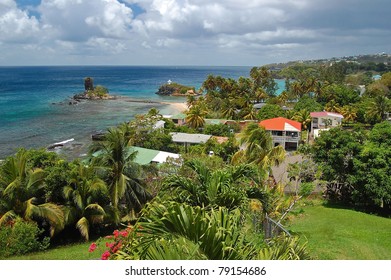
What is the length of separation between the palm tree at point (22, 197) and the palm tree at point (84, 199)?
62 centimetres

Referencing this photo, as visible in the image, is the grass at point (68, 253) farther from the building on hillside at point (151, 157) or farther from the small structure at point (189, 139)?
the small structure at point (189, 139)

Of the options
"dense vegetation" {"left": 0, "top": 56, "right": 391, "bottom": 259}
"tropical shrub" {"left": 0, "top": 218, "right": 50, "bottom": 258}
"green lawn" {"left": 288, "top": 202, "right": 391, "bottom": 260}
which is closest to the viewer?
"dense vegetation" {"left": 0, "top": 56, "right": 391, "bottom": 259}

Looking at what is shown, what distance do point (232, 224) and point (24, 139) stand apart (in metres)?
38.2

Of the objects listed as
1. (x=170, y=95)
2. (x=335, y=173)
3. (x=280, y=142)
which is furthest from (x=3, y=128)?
(x=170, y=95)

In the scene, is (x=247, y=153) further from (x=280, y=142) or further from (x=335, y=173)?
(x=280, y=142)

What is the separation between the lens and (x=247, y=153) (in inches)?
800

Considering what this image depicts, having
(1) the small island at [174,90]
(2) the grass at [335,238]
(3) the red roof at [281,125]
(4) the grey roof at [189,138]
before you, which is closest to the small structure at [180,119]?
(4) the grey roof at [189,138]

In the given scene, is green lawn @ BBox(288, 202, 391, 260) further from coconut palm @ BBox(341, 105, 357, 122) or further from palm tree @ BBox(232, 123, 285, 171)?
coconut palm @ BBox(341, 105, 357, 122)

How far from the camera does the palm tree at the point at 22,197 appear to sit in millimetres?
12516

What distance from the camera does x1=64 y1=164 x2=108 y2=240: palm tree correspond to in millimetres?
13477

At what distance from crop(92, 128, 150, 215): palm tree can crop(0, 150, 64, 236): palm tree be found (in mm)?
2296

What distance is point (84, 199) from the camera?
45.4ft

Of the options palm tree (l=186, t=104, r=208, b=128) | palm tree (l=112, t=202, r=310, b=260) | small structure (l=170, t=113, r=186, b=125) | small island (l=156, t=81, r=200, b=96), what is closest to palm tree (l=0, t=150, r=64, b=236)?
palm tree (l=112, t=202, r=310, b=260)

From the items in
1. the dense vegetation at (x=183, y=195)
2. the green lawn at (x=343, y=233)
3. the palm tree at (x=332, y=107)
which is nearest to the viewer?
the dense vegetation at (x=183, y=195)
